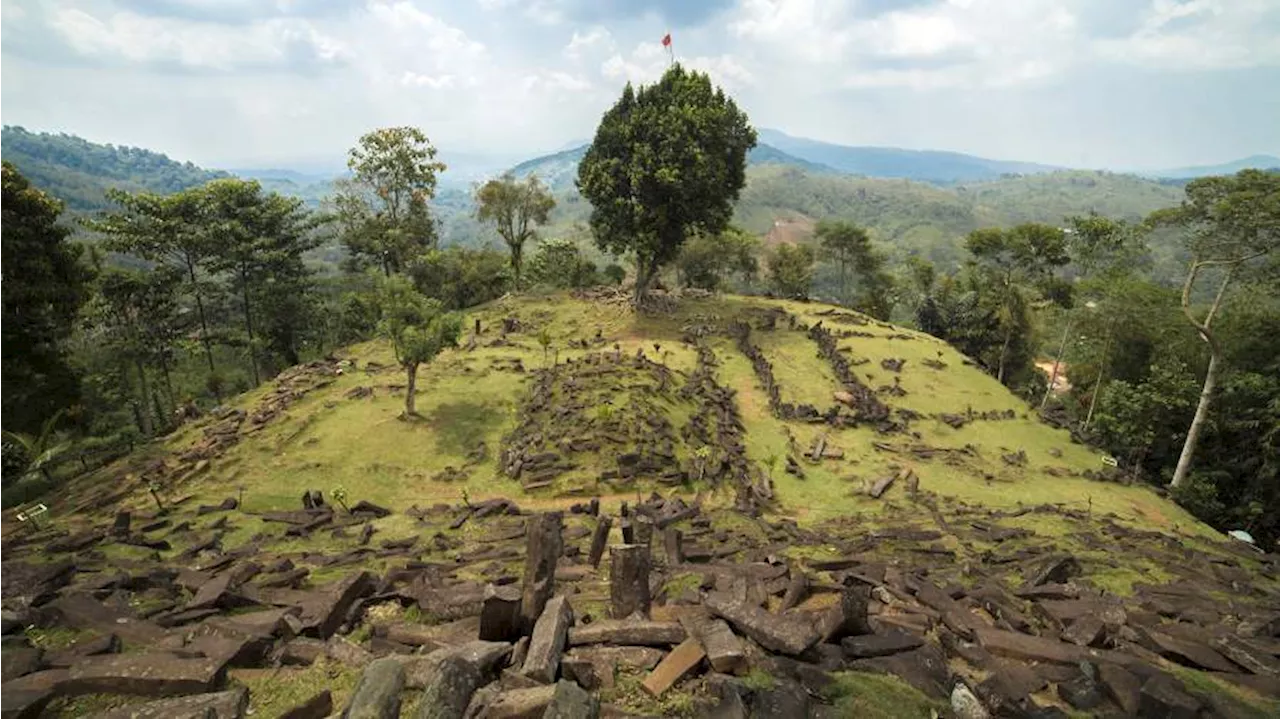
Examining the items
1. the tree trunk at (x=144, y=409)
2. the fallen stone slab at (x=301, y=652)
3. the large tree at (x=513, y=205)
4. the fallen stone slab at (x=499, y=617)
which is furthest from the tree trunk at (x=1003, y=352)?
the tree trunk at (x=144, y=409)

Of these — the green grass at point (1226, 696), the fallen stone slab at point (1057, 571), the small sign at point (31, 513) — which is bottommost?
the small sign at point (31, 513)

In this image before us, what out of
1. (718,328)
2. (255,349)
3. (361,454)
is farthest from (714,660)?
(255,349)

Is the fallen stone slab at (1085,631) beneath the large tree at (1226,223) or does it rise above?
beneath

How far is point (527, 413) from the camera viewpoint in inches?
1006

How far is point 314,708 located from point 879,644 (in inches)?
251

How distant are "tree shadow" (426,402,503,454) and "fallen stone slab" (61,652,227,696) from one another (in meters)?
16.6

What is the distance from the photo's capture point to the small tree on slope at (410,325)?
23.9 meters

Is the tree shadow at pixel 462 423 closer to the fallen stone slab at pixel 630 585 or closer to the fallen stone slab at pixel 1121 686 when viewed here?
the fallen stone slab at pixel 630 585

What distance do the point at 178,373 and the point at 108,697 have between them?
54.1 meters

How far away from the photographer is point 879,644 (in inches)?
296

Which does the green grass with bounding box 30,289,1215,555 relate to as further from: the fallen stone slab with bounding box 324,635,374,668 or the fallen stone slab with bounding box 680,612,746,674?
the fallen stone slab with bounding box 680,612,746,674

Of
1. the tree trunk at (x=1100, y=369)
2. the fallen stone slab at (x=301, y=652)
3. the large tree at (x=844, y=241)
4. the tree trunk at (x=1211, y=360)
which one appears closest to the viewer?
the fallen stone slab at (x=301, y=652)

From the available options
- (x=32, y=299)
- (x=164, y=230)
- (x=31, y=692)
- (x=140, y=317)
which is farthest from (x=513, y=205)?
(x=31, y=692)

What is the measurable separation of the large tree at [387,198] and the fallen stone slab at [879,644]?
41.4 meters
